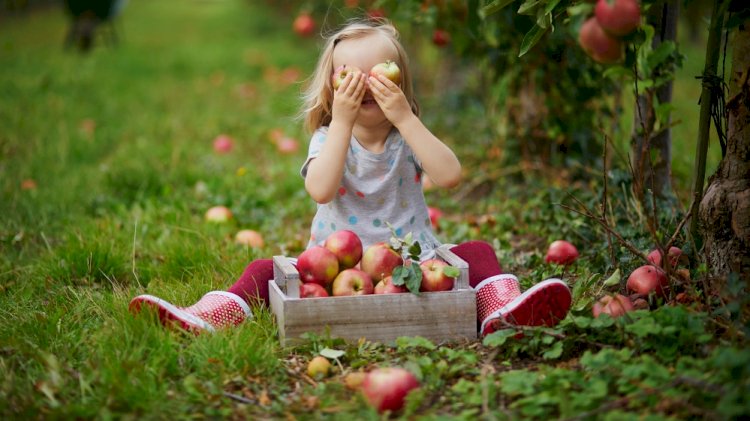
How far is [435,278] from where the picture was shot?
2623 mm

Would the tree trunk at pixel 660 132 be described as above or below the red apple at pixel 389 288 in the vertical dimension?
above

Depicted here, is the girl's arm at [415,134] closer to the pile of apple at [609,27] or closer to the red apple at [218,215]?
the pile of apple at [609,27]

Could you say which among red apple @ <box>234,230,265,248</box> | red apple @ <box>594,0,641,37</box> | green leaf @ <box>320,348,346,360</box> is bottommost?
red apple @ <box>234,230,265,248</box>

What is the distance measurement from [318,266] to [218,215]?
69.1 inches

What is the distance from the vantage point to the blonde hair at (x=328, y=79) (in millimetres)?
3039

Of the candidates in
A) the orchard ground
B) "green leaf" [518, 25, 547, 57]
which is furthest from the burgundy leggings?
"green leaf" [518, 25, 547, 57]

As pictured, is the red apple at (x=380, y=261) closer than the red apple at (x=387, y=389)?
No

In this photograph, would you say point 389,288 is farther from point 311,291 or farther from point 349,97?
point 349,97

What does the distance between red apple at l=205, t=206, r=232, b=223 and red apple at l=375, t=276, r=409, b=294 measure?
177 centimetres

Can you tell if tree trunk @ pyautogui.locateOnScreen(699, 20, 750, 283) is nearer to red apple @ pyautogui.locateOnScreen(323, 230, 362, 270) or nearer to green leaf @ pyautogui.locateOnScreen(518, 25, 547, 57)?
green leaf @ pyautogui.locateOnScreen(518, 25, 547, 57)

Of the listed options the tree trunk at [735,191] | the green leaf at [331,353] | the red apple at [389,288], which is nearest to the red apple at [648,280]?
the tree trunk at [735,191]

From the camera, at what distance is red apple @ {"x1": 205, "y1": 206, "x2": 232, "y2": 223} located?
167 inches

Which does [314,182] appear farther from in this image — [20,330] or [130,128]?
[130,128]

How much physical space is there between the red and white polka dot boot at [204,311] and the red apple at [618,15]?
4.62 feet
